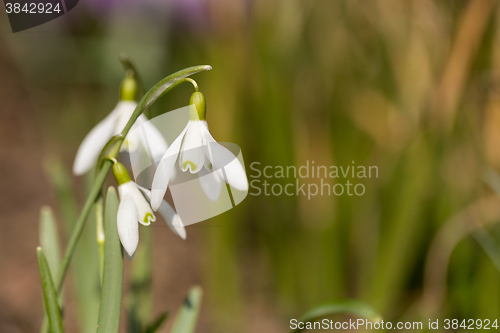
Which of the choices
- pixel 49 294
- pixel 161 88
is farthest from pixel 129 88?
pixel 49 294

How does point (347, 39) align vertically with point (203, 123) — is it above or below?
below

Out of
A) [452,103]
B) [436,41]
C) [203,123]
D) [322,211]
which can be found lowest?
[322,211]

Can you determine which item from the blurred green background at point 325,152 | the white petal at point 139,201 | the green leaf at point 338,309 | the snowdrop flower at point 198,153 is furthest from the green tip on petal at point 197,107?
the blurred green background at point 325,152

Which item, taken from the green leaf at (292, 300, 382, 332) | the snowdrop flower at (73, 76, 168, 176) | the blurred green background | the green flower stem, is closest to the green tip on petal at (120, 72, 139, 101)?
the snowdrop flower at (73, 76, 168, 176)

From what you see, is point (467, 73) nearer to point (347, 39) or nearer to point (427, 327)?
point (347, 39)

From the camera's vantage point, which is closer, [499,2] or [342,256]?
[499,2]

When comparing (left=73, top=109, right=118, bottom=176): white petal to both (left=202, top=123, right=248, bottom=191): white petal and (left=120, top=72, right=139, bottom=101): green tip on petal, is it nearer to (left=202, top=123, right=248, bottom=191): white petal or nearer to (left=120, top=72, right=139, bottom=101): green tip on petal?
(left=120, top=72, right=139, bottom=101): green tip on petal

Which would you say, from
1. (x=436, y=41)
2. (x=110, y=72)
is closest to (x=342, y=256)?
(x=436, y=41)
